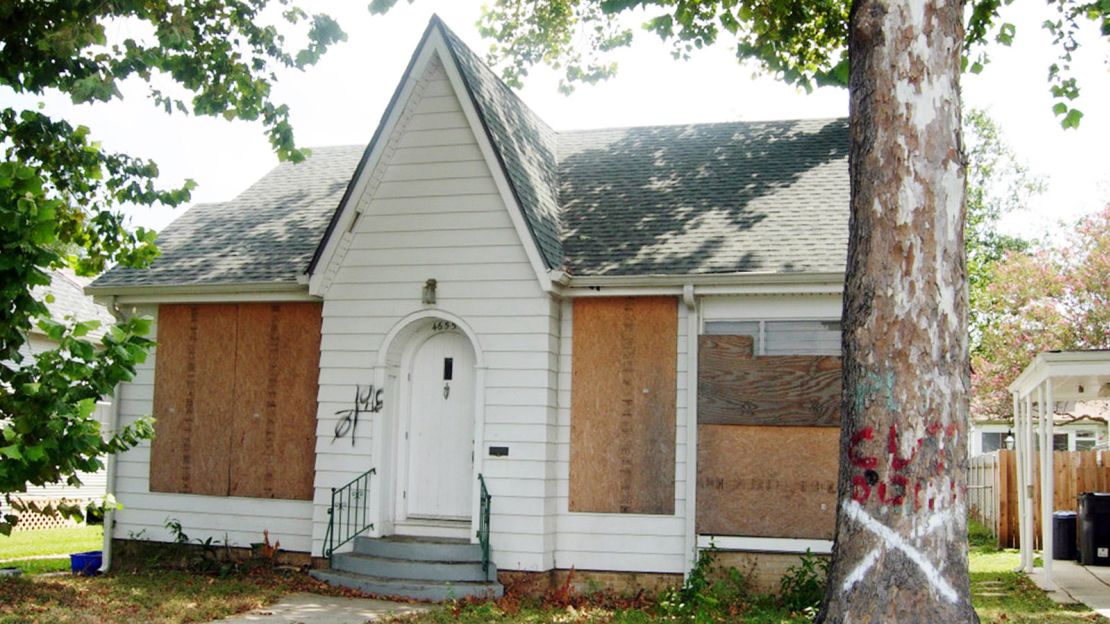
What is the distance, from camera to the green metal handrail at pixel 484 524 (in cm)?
1155

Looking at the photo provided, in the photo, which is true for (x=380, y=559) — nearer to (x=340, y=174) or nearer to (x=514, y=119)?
(x=514, y=119)

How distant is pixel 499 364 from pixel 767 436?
10.4 feet

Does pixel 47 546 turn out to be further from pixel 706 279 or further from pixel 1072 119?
pixel 1072 119

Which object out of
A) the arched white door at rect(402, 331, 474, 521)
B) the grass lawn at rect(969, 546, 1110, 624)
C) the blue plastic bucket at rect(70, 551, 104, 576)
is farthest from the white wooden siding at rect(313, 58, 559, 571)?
the grass lawn at rect(969, 546, 1110, 624)

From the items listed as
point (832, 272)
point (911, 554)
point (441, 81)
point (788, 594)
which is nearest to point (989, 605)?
point (788, 594)

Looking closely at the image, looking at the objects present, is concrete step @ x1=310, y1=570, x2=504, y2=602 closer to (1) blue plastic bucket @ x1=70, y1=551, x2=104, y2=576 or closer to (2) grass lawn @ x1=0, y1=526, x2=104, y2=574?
(1) blue plastic bucket @ x1=70, y1=551, x2=104, y2=576

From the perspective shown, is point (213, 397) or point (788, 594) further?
point (213, 397)

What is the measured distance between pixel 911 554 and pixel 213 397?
1003cm

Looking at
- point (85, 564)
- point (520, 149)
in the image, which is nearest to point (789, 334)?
point (520, 149)

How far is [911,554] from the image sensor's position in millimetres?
6145

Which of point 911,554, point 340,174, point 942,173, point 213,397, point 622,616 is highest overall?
point 340,174

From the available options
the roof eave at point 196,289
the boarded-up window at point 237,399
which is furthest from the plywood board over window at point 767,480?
the roof eave at point 196,289

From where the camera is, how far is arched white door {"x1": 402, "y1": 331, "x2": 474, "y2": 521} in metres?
12.6

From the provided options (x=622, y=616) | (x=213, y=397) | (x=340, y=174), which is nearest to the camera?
(x=622, y=616)
